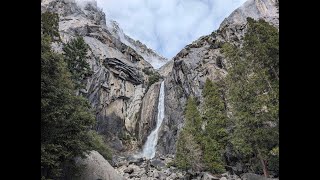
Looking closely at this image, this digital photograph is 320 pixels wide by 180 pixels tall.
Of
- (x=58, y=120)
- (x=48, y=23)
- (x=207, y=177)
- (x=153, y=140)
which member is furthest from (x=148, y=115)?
(x=58, y=120)

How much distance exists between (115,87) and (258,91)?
42041mm

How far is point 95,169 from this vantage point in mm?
21828

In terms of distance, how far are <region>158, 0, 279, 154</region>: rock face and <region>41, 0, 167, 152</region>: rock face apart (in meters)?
5.37

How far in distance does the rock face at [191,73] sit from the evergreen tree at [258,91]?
19.2 metres

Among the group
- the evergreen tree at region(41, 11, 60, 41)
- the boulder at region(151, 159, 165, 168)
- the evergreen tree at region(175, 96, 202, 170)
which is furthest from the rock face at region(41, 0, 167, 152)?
the evergreen tree at region(41, 11, 60, 41)

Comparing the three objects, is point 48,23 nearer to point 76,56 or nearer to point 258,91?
point 258,91

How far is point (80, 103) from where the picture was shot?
19.6 m

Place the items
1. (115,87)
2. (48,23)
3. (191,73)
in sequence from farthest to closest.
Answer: (115,87)
(191,73)
(48,23)

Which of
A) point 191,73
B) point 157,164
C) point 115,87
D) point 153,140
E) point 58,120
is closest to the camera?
point 58,120

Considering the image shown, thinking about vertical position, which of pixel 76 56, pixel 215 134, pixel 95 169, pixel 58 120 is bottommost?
pixel 95 169

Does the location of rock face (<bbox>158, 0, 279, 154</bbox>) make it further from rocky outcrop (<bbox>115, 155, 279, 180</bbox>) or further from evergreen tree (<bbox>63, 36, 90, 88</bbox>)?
evergreen tree (<bbox>63, 36, 90, 88</bbox>)

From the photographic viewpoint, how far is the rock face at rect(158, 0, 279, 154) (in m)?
49.6
